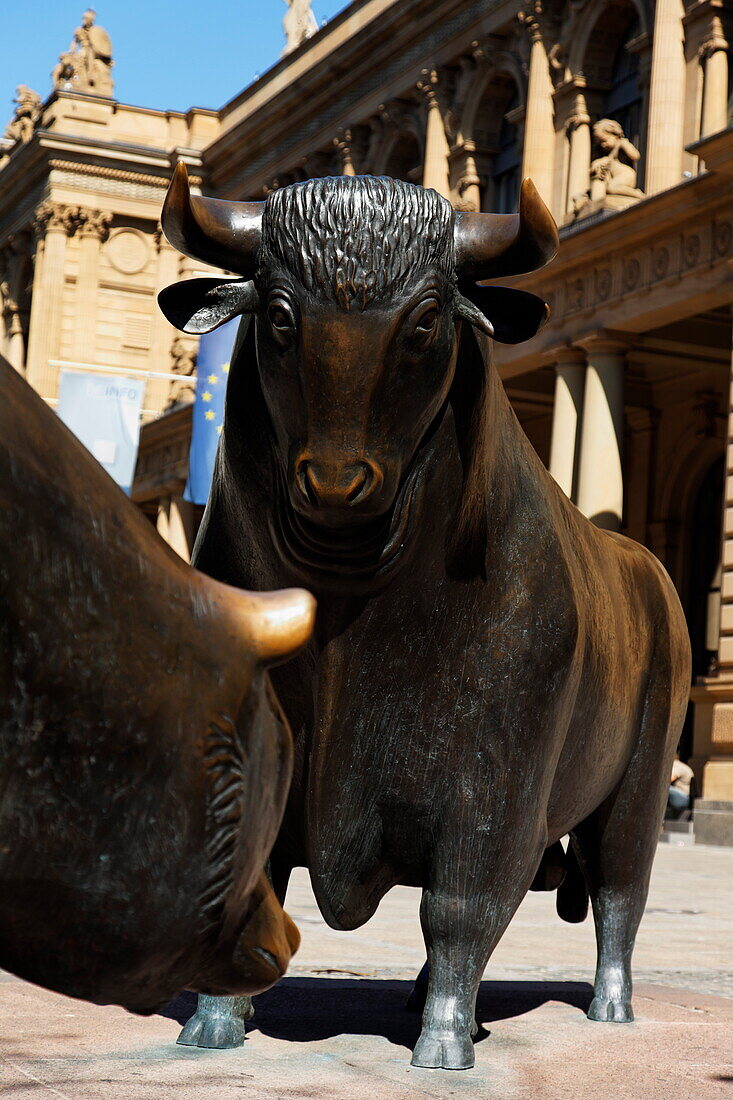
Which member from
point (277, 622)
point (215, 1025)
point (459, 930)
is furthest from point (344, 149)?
point (277, 622)

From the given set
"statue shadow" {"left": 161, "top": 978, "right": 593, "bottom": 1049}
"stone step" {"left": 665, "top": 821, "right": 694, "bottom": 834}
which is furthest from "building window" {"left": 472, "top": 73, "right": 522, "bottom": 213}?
"statue shadow" {"left": 161, "top": 978, "right": 593, "bottom": 1049}

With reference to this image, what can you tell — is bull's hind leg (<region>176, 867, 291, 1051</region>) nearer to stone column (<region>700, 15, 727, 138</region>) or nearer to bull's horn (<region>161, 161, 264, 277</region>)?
bull's horn (<region>161, 161, 264, 277</region>)

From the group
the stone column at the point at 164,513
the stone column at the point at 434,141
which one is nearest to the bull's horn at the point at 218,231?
the stone column at the point at 434,141

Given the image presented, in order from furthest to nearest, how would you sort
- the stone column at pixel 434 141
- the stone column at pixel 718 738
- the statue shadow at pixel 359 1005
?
1. the stone column at pixel 434 141
2. the stone column at pixel 718 738
3. the statue shadow at pixel 359 1005

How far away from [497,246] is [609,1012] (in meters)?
2.32

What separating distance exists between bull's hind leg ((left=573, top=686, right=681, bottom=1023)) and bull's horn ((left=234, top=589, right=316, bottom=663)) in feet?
10.6

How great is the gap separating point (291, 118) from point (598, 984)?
36.4 m

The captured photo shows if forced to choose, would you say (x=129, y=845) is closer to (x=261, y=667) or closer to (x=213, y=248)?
(x=261, y=667)

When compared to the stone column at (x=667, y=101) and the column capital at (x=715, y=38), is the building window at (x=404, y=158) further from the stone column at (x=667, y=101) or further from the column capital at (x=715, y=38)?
the column capital at (x=715, y=38)

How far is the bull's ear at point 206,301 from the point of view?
10.5 feet

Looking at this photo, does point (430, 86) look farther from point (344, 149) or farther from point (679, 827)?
point (679, 827)

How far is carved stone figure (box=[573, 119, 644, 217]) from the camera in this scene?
22406 mm

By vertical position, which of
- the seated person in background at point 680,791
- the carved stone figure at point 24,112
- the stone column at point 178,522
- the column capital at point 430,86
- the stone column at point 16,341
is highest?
the carved stone figure at point 24,112

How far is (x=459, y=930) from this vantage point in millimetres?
3424
